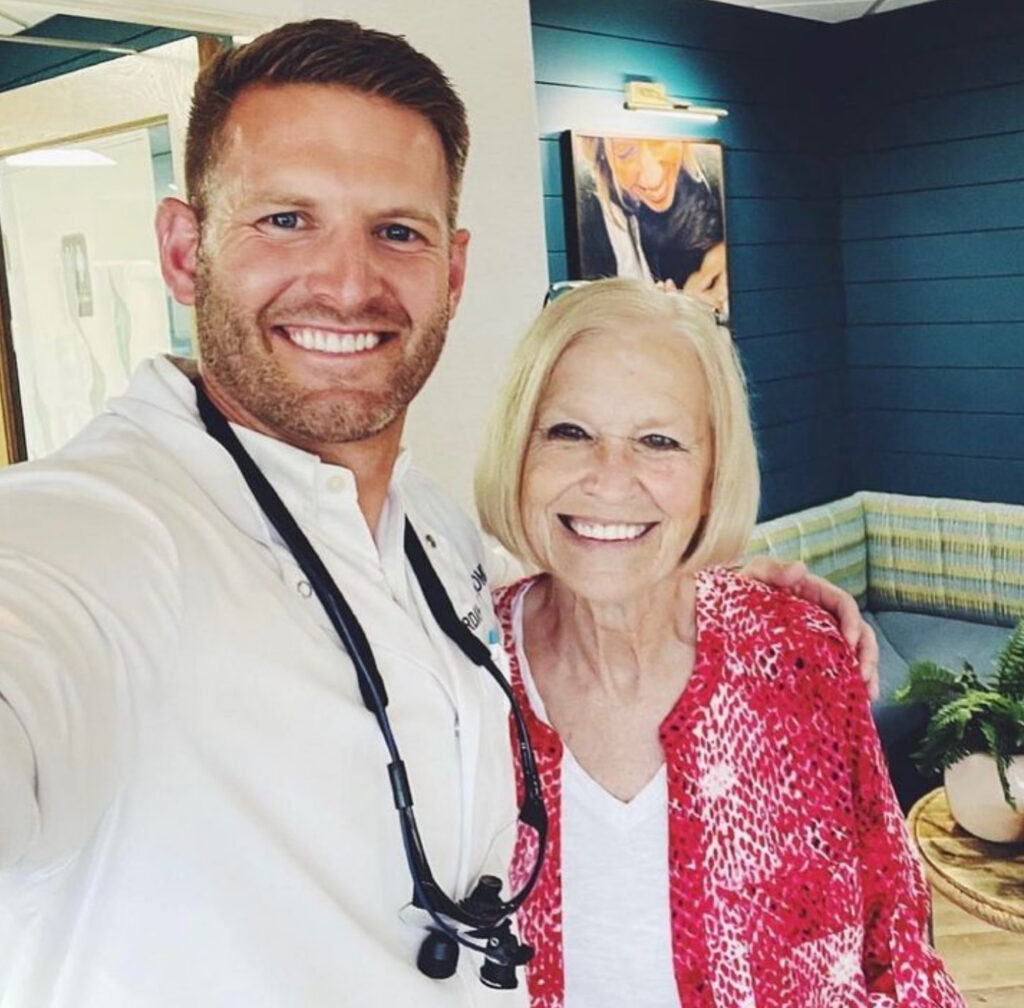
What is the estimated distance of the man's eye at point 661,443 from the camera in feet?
4.74

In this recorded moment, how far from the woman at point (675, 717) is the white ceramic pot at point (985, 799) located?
1245mm

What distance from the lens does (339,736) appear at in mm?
916

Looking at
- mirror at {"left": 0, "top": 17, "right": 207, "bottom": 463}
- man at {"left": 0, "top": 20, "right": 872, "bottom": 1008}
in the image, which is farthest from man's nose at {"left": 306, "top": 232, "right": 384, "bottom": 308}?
mirror at {"left": 0, "top": 17, "right": 207, "bottom": 463}

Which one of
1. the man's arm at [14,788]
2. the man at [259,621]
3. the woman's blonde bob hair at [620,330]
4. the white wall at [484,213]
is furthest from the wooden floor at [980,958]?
the man's arm at [14,788]

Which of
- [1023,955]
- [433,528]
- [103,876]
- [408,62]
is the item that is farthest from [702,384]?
[1023,955]

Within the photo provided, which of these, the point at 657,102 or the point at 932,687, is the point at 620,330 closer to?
the point at 932,687

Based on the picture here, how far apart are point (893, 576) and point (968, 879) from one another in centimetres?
268

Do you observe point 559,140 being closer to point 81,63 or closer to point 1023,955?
point 81,63

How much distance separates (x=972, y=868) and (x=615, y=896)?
4.74 ft

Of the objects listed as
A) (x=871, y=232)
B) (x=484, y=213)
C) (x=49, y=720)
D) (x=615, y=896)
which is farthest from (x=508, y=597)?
(x=871, y=232)

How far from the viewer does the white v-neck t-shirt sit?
135 centimetres

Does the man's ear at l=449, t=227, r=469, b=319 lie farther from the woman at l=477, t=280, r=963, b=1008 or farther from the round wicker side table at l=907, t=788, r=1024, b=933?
the round wicker side table at l=907, t=788, r=1024, b=933

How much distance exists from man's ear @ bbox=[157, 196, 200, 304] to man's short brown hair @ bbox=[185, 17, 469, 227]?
0.02 metres

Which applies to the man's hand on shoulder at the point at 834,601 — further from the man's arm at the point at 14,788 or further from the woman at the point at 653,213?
the woman at the point at 653,213
